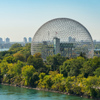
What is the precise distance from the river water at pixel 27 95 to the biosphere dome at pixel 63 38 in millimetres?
22596

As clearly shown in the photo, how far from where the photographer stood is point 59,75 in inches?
1949

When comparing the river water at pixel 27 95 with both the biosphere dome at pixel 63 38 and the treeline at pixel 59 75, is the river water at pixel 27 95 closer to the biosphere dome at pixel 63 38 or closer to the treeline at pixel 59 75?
the treeline at pixel 59 75

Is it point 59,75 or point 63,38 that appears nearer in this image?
point 59,75

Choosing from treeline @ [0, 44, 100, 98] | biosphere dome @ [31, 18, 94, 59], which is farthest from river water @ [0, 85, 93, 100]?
Result: biosphere dome @ [31, 18, 94, 59]

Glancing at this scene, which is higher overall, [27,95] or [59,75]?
[59,75]

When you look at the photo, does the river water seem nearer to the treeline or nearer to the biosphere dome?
the treeline

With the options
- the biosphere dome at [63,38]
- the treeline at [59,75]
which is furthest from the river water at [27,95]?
the biosphere dome at [63,38]

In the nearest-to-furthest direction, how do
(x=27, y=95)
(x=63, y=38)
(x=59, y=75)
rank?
(x=27, y=95) → (x=59, y=75) → (x=63, y=38)

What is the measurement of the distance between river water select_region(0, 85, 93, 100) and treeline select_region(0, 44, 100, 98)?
1.61 meters

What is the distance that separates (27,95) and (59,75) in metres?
6.78

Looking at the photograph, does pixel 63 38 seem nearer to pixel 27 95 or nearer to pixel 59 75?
pixel 59 75

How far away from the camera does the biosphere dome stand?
234 feet

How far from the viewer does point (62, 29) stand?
72438 mm

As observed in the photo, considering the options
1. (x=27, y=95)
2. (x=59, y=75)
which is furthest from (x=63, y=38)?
(x=27, y=95)
